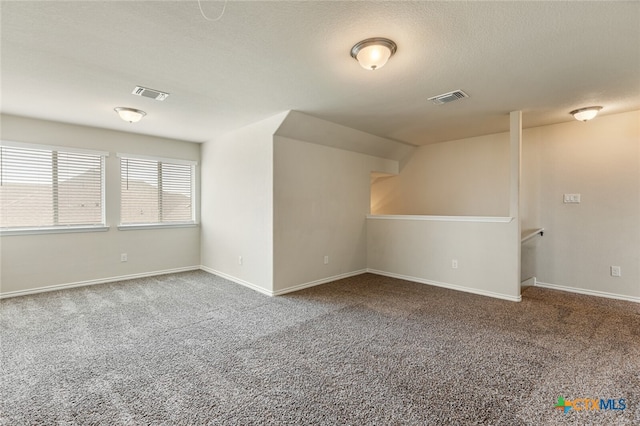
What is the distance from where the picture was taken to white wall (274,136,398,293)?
412cm

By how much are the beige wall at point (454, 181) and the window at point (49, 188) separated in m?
5.24

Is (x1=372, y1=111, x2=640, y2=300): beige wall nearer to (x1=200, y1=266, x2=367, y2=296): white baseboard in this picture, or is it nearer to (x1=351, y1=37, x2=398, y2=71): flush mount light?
(x1=200, y1=266, x2=367, y2=296): white baseboard

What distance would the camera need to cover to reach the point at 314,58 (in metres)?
2.39

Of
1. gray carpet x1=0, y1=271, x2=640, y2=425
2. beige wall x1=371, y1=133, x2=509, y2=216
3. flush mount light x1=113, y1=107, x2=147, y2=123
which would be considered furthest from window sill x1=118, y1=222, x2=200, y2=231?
beige wall x1=371, y1=133, x2=509, y2=216

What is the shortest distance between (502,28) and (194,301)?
13.3 feet

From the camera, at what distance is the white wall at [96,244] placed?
394 cm

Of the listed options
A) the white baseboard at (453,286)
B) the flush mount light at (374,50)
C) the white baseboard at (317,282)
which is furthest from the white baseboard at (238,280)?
the flush mount light at (374,50)

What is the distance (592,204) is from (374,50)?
4.01 meters

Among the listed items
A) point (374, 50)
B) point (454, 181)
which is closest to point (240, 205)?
point (374, 50)

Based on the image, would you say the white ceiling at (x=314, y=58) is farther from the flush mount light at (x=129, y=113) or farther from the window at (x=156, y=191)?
the window at (x=156, y=191)

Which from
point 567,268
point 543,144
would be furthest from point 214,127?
point 567,268

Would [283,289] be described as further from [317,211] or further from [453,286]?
[453,286]

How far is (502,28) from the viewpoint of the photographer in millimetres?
2006

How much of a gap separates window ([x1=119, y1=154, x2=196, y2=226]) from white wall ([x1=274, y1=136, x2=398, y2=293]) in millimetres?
Result: 2353
